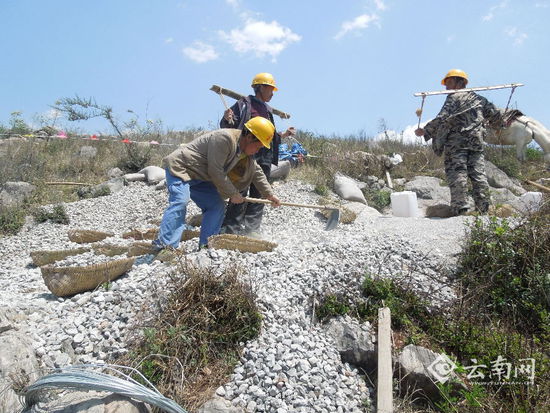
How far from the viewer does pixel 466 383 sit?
274cm

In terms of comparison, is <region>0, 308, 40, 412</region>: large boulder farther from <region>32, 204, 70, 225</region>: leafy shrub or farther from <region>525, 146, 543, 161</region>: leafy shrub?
<region>525, 146, 543, 161</region>: leafy shrub

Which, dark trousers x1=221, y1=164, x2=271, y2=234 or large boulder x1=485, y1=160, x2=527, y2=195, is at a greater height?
large boulder x1=485, y1=160, x2=527, y2=195

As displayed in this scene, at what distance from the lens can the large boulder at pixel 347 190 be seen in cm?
767

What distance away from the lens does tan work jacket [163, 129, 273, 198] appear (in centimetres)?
398

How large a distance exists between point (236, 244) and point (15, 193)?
624 cm

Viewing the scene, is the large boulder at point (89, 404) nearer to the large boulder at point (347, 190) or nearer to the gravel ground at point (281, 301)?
the gravel ground at point (281, 301)

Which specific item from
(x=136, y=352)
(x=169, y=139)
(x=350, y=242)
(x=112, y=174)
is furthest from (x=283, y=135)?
(x=169, y=139)

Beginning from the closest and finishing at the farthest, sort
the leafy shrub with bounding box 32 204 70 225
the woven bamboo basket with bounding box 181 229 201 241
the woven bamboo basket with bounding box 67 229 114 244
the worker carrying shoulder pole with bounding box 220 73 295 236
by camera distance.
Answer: the worker carrying shoulder pole with bounding box 220 73 295 236, the woven bamboo basket with bounding box 181 229 201 241, the woven bamboo basket with bounding box 67 229 114 244, the leafy shrub with bounding box 32 204 70 225

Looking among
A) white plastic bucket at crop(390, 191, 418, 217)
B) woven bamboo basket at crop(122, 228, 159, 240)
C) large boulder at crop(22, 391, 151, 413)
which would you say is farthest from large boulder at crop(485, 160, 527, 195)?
large boulder at crop(22, 391, 151, 413)

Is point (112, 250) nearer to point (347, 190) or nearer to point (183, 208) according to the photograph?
point (183, 208)

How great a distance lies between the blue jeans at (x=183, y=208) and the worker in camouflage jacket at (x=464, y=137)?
11.5 feet

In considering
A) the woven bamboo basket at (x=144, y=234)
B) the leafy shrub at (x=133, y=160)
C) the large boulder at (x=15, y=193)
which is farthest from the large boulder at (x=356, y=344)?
the leafy shrub at (x=133, y=160)

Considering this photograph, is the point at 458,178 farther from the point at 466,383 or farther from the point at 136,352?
the point at 136,352

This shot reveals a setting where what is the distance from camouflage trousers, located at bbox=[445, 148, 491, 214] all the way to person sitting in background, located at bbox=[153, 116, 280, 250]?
3121 millimetres
